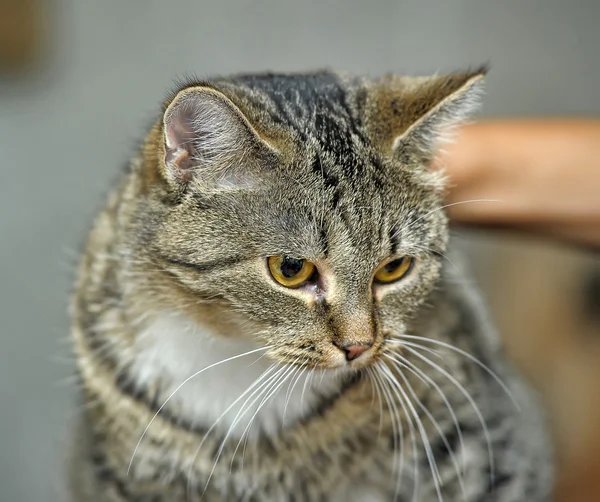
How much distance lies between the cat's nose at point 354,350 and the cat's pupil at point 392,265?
0.32 feet

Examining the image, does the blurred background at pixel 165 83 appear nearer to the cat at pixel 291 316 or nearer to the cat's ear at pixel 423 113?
the cat at pixel 291 316

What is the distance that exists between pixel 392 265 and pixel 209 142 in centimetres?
26

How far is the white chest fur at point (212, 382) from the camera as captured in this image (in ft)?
3.21

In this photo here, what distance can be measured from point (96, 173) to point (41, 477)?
746 millimetres

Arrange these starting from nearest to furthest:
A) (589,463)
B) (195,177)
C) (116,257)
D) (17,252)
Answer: (195,177)
(116,257)
(589,463)
(17,252)

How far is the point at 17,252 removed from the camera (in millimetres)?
1817

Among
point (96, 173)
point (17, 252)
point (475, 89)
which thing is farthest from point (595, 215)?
point (17, 252)

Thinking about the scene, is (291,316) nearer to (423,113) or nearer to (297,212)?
(297,212)

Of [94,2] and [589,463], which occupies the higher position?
[94,2]

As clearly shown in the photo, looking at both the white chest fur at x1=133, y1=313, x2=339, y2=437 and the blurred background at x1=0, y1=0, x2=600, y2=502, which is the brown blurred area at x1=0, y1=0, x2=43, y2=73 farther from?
the white chest fur at x1=133, y1=313, x2=339, y2=437

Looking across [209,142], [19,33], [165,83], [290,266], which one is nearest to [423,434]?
[290,266]

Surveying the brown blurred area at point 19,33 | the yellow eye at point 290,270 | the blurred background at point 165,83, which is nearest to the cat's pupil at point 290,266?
the yellow eye at point 290,270

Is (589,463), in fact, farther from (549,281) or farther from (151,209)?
(151,209)

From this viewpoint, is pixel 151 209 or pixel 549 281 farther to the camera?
pixel 549 281
